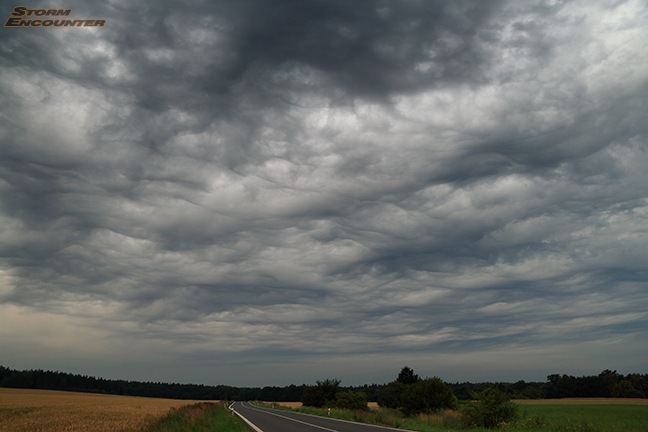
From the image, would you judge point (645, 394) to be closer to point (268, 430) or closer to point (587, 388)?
point (587, 388)

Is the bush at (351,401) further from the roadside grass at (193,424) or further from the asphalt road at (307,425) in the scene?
the roadside grass at (193,424)

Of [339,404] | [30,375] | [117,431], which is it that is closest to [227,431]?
[117,431]

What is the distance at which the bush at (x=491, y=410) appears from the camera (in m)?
31.5

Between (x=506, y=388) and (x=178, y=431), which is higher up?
(x=506, y=388)

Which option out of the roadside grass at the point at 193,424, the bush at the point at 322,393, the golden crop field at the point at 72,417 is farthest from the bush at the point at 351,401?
the roadside grass at the point at 193,424

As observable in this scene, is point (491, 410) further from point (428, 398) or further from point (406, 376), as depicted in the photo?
point (406, 376)

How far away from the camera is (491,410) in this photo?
31.6 m

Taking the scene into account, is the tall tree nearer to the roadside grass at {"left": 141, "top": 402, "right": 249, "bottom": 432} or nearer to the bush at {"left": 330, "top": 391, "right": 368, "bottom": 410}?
the bush at {"left": 330, "top": 391, "right": 368, "bottom": 410}

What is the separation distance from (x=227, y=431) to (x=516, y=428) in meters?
17.6

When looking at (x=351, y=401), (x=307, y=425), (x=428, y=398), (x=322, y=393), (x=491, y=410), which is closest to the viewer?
(x=491, y=410)

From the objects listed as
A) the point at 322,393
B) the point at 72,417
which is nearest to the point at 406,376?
the point at 322,393

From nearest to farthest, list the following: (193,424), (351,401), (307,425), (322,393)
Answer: (307,425) < (193,424) < (351,401) < (322,393)

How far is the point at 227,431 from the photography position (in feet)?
100

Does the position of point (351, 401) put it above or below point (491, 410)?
below
